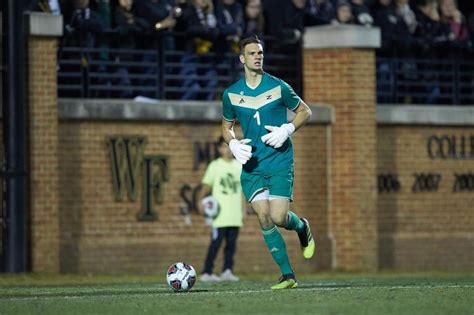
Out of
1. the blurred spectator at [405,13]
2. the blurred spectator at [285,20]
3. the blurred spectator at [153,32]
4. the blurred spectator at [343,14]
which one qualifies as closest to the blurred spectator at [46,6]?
the blurred spectator at [153,32]

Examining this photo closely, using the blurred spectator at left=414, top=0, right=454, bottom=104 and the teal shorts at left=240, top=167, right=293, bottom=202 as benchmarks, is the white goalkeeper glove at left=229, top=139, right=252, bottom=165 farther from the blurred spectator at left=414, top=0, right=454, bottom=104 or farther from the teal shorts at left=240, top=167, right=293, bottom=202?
the blurred spectator at left=414, top=0, right=454, bottom=104

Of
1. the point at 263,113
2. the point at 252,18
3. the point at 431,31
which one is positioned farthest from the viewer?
the point at 431,31

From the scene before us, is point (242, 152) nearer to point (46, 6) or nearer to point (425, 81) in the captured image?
point (46, 6)

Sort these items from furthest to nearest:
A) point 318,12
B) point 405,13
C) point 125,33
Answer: point 405,13 → point 318,12 → point 125,33

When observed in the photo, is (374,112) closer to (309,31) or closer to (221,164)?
(309,31)

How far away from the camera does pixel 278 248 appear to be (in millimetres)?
15391

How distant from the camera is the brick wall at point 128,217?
918 inches

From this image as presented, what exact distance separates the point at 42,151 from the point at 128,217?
5.98ft

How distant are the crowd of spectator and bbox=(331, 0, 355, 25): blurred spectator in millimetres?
16

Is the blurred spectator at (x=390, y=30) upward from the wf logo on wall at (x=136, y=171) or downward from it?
upward

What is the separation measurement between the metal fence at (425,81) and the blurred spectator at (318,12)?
4.46 feet

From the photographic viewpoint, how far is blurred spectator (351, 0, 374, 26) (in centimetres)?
2639

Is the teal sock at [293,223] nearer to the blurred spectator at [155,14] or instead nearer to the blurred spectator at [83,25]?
the blurred spectator at [83,25]

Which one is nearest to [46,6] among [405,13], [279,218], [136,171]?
[136,171]
